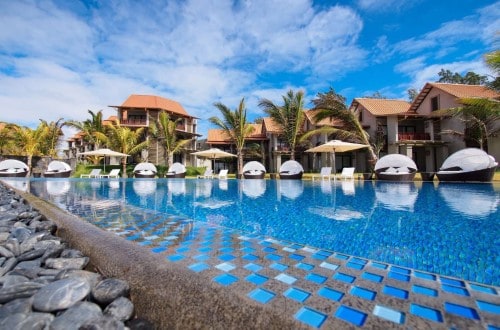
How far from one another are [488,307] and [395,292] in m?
0.47

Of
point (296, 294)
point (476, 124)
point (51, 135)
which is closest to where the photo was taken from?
point (296, 294)

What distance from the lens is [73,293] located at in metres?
1.53

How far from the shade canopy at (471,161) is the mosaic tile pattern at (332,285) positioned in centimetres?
1313

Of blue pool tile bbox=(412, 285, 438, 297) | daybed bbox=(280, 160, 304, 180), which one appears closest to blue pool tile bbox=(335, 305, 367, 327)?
blue pool tile bbox=(412, 285, 438, 297)

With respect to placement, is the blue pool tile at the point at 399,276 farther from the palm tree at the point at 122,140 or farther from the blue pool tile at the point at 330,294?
the palm tree at the point at 122,140

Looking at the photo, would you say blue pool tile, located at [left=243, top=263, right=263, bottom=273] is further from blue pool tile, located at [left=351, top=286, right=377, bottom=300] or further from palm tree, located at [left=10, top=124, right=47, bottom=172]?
palm tree, located at [left=10, top=124, right=47, bottom=172]

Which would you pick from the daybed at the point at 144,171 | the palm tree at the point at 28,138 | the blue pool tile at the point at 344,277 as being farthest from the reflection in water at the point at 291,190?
the palm tree at the point at 28,138

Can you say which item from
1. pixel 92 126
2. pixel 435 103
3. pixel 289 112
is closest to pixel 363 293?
pixel 289 112

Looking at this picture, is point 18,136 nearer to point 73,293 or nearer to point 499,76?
point 73,293

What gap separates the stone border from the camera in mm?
1143

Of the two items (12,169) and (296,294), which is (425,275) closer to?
(296,294)

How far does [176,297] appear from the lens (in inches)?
54.2

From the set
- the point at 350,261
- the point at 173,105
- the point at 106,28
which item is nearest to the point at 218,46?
the point at 106,28

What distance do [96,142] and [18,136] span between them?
6677 mm
